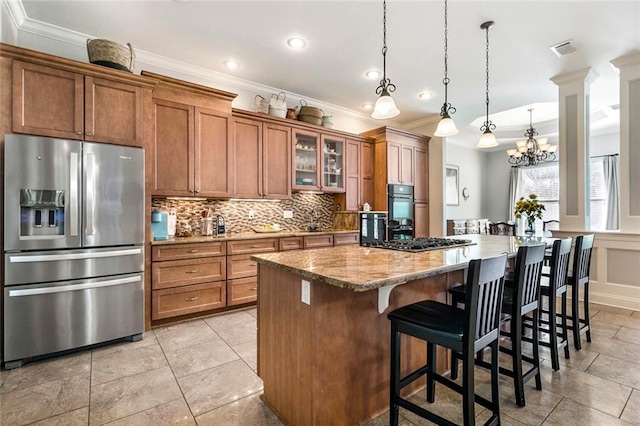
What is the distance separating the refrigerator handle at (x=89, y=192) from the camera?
2621mm

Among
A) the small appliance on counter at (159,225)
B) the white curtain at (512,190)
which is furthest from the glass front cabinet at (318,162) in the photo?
the white curtain at (512,190)

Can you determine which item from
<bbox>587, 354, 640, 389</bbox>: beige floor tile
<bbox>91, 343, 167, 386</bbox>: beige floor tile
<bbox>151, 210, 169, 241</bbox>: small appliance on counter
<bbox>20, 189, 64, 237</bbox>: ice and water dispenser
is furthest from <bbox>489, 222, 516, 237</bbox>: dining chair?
<bbox>20, 189, 64, 237</bbox>: ice and water dispenser

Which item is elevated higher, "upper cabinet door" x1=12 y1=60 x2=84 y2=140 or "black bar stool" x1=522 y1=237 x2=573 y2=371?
"upper cabinet door" x1=12 y1=60 x2=84 y2=140

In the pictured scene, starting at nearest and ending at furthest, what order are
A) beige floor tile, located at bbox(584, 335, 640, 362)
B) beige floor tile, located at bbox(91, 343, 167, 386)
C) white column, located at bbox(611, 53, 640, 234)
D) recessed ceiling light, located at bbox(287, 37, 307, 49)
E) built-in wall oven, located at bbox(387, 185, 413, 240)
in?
beige floor tile, located at bbox(91, 343, 167, 386), beige floor tile, located at bbox(584, 335, 640, 362), recessed ceiling light, located at bbox(287, 37, 307, 49), white column, located at bbox(611, 53, 640, 234), built-in wall oven, located at bbox(387, 185, 413, 240)

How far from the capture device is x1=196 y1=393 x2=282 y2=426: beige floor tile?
69.7 inches

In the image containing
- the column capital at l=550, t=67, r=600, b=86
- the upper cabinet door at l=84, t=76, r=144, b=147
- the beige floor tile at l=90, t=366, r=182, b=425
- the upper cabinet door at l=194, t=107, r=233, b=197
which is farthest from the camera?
the column capital at l=550, t=67, r=600, b=86

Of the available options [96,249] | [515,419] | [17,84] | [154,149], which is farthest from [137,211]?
[515,419]

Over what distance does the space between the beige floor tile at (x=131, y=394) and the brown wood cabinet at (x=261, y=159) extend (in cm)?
219

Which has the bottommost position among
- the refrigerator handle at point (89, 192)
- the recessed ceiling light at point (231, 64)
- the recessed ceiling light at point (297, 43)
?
the refrigerator handle at point (89, 192)

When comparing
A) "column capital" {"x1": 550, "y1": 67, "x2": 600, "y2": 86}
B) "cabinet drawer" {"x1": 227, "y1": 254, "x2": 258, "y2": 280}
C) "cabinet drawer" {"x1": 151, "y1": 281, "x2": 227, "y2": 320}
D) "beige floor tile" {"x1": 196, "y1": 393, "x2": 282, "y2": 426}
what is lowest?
"beige floor tile" {"x1": 196, "y1": 393, "x2": 282, "y2": 426}

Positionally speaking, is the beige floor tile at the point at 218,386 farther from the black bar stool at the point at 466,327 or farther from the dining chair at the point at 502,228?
the dining chair at the point at 502,228

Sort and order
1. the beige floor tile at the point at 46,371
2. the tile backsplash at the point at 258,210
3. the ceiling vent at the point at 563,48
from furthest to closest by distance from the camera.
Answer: the tile backsplash at the point at 258,210 → the ceiling vent at the point at 563,48 → the beige floor tile at the point at 46,371

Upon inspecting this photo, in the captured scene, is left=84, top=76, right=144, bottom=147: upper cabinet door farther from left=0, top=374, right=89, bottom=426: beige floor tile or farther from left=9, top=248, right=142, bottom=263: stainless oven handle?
left=0, top=374, right=89, bottom=426: beige floor tile

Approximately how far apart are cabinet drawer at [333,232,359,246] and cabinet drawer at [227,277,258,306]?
1.40 meters
